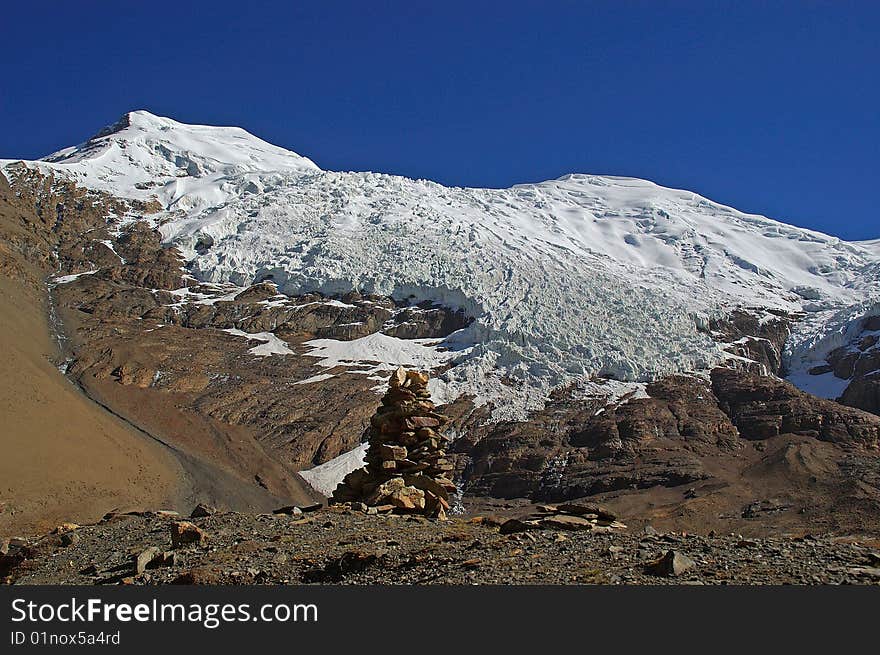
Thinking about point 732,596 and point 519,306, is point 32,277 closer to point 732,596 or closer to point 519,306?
point 519,306

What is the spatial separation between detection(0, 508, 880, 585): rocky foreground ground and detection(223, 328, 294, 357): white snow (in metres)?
88.6

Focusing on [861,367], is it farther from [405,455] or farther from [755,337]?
[405,455]

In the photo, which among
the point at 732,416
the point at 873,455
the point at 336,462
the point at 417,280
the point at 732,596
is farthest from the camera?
the point at 417,280

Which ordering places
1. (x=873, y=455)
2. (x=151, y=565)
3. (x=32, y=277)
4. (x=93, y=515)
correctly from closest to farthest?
(x=151, y=565) → (x=93, y=515) → (x=873, y=455) → (x=32, y=277)

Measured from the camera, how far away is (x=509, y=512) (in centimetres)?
7031

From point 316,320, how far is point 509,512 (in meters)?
56.2

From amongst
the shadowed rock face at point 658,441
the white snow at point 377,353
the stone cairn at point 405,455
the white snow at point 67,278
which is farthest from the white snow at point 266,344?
the stone cairn at point 405,455

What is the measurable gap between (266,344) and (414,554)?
99122mm

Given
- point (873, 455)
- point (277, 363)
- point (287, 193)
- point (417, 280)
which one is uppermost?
point (287, 193)

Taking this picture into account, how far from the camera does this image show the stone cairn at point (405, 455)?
22.5 meters

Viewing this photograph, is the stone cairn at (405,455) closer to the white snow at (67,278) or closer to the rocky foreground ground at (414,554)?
the rocky foreground ground at (414,554)

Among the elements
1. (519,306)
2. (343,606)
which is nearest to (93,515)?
(343,606)

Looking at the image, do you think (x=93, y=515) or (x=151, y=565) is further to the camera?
(x=93, y=515)

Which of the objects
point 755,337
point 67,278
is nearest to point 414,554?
point 755,337
